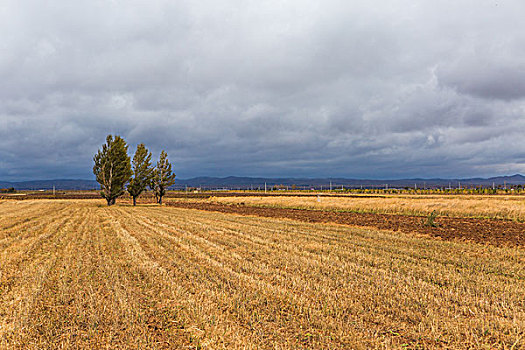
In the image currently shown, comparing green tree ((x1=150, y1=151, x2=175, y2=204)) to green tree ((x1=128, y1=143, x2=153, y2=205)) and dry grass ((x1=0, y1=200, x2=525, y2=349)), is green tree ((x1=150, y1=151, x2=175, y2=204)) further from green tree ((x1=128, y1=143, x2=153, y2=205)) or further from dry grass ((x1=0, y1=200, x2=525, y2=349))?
dry grass ((x1=0, y1=200, x2=525, y2=349))

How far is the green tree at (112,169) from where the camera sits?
50.4 m

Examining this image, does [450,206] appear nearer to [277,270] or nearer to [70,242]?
[277,270]

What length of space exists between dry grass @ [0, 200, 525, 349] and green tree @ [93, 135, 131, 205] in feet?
131

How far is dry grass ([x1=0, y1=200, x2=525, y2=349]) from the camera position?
531cm

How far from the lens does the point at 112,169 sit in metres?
51.2

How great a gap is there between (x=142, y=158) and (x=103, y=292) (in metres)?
50.7

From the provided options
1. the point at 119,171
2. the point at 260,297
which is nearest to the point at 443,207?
the point at 260,297

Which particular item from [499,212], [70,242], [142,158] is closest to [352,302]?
[70,242]

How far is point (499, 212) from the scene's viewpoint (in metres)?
27.1

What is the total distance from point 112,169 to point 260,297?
165ft

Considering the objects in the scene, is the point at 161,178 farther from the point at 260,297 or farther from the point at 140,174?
the point at 260,297

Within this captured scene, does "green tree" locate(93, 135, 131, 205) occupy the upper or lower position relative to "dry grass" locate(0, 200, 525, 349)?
upper

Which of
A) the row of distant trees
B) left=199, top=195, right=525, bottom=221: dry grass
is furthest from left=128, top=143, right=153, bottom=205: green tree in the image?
left=199, top=195, right=525, bottom=221: dry grass

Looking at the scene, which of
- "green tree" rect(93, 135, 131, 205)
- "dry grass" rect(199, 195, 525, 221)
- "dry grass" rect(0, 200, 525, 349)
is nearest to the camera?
"dry grass" rect(0, 200, 525, 349)
